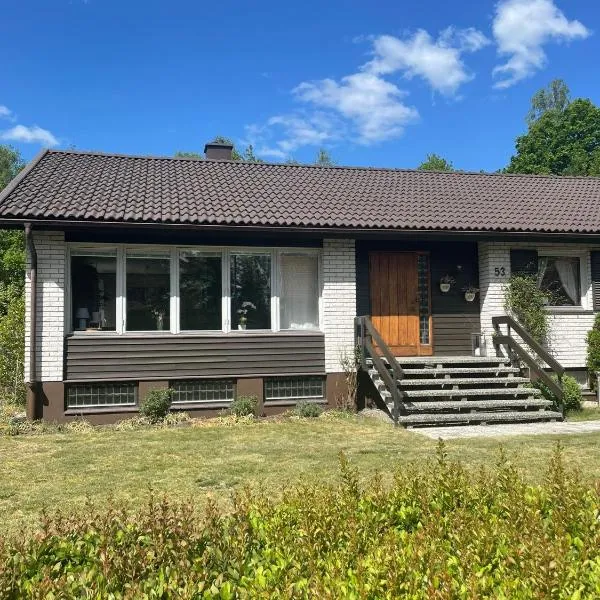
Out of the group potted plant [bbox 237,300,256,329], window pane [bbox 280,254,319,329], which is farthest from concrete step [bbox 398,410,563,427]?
potted plant [bbox 237,300,256,329]

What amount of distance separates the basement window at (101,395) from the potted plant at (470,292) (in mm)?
6813

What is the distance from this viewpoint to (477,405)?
31.1 ft

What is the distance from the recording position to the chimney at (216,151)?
1569 cm

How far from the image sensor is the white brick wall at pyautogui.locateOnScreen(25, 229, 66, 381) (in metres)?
9.74

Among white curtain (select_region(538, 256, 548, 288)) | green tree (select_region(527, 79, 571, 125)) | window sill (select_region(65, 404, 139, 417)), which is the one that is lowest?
window sill (select_region(65, 404, 139, 417))

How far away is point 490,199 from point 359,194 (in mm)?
3145

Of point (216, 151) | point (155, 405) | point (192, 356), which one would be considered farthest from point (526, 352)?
point (216, 151)

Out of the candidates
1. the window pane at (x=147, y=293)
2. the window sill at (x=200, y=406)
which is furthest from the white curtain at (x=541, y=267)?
the window pane at (x=147, y=293)

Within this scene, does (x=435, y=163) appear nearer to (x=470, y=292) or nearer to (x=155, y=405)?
(x=470, y=292)

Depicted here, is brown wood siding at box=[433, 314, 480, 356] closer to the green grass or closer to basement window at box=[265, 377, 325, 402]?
the green grass

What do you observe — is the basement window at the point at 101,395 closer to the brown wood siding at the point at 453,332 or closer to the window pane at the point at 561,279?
the brown wood siding at the point at 453,332

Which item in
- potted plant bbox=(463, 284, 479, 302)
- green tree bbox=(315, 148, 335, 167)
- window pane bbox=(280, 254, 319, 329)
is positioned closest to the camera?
window pane bbox=(280, 254, 319, 329)

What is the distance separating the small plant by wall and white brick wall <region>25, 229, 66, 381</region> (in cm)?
854

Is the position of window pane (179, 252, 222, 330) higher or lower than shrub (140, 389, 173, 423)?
higher
